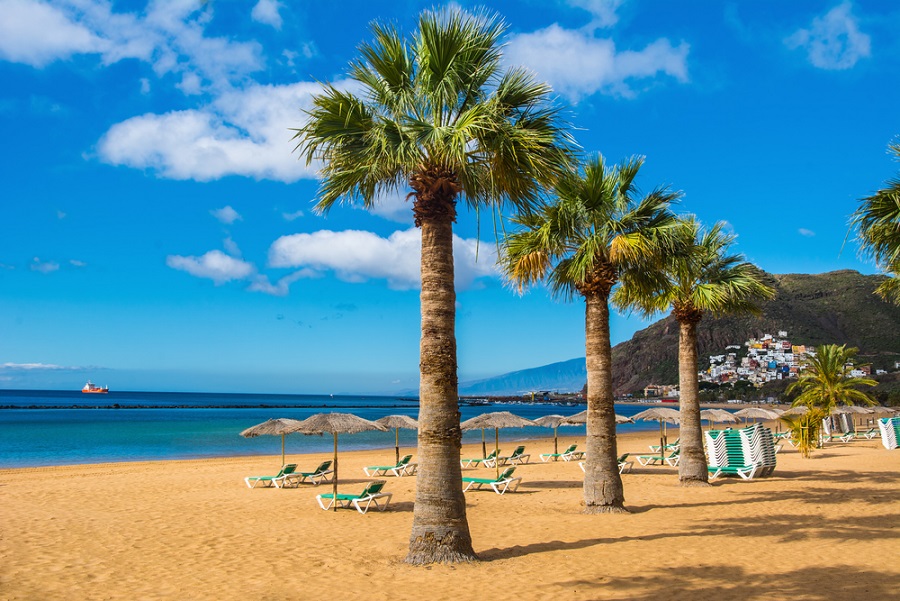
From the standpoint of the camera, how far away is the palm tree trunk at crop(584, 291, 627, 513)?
39.8 ft

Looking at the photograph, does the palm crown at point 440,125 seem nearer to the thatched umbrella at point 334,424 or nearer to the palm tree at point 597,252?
the palm tree at point 597,252

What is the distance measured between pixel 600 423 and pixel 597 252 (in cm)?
320

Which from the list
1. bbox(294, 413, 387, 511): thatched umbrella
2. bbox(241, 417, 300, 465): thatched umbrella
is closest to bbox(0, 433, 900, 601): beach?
bbox(241, 417, 300, 465): thatched umbrella

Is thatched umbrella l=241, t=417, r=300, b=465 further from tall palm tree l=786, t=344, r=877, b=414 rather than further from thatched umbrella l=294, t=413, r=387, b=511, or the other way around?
tall palm tree l=786, t=344, r=877, b=414

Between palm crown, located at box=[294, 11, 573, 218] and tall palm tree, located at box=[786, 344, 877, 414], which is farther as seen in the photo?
tall palm tree, located at box=[786, 344, 877, 414]

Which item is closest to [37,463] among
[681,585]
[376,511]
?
[376,511]

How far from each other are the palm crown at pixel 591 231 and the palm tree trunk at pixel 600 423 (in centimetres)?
75

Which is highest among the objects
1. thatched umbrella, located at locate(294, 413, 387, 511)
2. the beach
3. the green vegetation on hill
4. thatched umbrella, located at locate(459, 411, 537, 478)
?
the green vegetation on hill

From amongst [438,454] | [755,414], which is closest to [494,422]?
[438,454]

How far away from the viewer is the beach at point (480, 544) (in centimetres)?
739

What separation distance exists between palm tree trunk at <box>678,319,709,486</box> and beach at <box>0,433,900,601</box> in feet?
1.94

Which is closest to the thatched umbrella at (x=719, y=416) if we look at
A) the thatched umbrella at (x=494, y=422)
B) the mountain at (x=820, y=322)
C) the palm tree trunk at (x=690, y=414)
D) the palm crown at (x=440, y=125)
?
the thatched umbrella at (x=494, y=422)

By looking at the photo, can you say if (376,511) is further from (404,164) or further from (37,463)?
(37,463)

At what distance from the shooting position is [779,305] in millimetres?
123688
